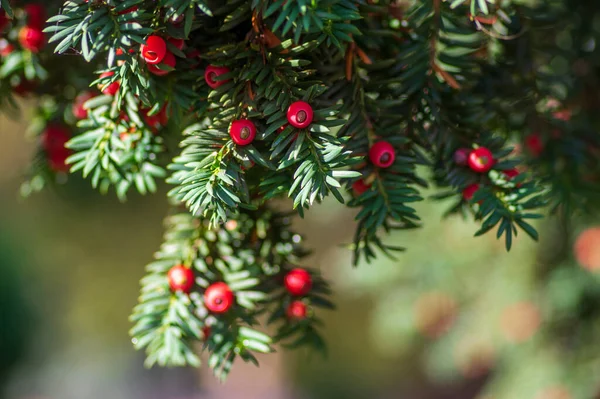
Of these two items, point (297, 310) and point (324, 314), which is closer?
point (297, 310)

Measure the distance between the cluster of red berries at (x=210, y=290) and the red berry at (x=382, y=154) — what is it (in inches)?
7.3

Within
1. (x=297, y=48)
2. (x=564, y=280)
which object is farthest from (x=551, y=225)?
(x=297, y=48)

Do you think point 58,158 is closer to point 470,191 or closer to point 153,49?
point 153,49

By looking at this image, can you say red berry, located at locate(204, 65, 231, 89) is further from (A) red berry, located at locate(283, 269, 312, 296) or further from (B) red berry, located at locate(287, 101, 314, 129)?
(A) red berry, located at locate(283, 269, 312, 296)

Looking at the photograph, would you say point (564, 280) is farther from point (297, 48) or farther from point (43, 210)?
point (43, 210)

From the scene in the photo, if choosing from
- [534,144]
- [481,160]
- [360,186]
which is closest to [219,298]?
[360,186]

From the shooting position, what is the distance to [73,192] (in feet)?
7.00

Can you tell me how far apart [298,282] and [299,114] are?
0.21m

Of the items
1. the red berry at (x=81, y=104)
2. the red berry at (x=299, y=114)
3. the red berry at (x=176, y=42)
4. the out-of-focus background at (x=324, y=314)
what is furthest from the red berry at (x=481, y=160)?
the out-of-focus background at (x=324, y=314)

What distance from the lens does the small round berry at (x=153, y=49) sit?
16.2 inches

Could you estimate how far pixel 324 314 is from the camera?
2.45 metres

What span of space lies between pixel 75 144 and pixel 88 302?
7.72 feet

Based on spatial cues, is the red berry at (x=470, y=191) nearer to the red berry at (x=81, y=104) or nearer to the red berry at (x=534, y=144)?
the red berry at (x=534, y=144)

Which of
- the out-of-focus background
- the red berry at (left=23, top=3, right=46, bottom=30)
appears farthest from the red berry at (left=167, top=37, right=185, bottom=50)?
the out-of-focus background
